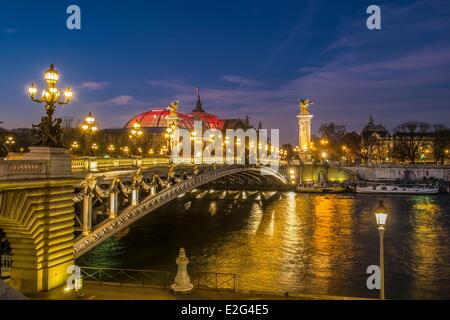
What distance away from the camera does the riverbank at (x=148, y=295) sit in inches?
684

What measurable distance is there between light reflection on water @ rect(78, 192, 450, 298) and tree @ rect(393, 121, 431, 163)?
246ft

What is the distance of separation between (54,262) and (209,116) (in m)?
177

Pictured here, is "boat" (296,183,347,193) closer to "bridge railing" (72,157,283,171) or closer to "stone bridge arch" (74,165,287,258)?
"stone bridge arch" (74,165,287,258)

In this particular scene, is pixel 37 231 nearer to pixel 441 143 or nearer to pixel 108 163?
pixel 108 163

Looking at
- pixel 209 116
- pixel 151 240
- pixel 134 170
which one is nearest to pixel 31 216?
pixel 134 170

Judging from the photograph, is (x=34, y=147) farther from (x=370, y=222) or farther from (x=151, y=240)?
(x=370, y=222)

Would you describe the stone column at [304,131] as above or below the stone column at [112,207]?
above

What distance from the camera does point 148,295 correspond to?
17891mm

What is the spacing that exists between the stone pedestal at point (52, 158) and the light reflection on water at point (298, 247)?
39.9ft

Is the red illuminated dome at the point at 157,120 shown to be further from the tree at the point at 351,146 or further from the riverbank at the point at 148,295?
the riverbank at the point at 148,295

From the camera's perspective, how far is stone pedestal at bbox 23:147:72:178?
→ 17.5 meters

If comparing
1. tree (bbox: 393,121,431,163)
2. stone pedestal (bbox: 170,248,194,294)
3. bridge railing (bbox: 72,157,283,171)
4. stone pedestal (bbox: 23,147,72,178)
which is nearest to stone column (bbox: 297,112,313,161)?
tree (bbox: 393,121,431,163)

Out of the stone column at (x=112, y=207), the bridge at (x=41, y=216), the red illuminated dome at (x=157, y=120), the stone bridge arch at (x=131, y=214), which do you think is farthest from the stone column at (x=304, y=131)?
the bridge at (x=41, y=216)

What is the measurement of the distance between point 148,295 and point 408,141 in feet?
472
